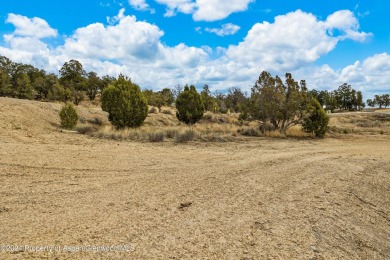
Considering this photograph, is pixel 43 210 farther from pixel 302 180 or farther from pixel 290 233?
pixel 302 180

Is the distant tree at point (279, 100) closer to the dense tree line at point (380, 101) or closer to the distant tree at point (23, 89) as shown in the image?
the distant tree at point (23, 89)

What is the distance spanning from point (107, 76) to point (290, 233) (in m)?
53.6

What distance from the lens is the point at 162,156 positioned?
9930mm

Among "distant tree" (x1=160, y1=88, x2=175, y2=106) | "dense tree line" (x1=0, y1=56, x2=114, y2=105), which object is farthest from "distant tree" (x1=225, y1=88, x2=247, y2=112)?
"dense tree line" (x1=0, y1=56, x2=114, y2=105)

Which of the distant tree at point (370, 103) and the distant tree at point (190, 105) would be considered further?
the distant tree at point (370, 103)

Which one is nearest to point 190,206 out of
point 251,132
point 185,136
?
point 185,136

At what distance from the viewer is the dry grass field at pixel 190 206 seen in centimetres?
362

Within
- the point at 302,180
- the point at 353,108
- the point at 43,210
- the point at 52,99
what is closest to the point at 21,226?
the point at 43,210

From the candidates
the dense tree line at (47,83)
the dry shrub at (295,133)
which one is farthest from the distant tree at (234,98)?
the dry shrub at (295,133)

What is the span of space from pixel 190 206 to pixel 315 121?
52.0 ft

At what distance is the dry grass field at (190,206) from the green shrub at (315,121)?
8898mm

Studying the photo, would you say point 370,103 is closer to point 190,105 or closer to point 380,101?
point 380,101

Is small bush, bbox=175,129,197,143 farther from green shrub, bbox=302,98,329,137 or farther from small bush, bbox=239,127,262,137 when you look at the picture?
green shrub, bbox=302,98,329,137

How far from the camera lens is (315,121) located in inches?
729
